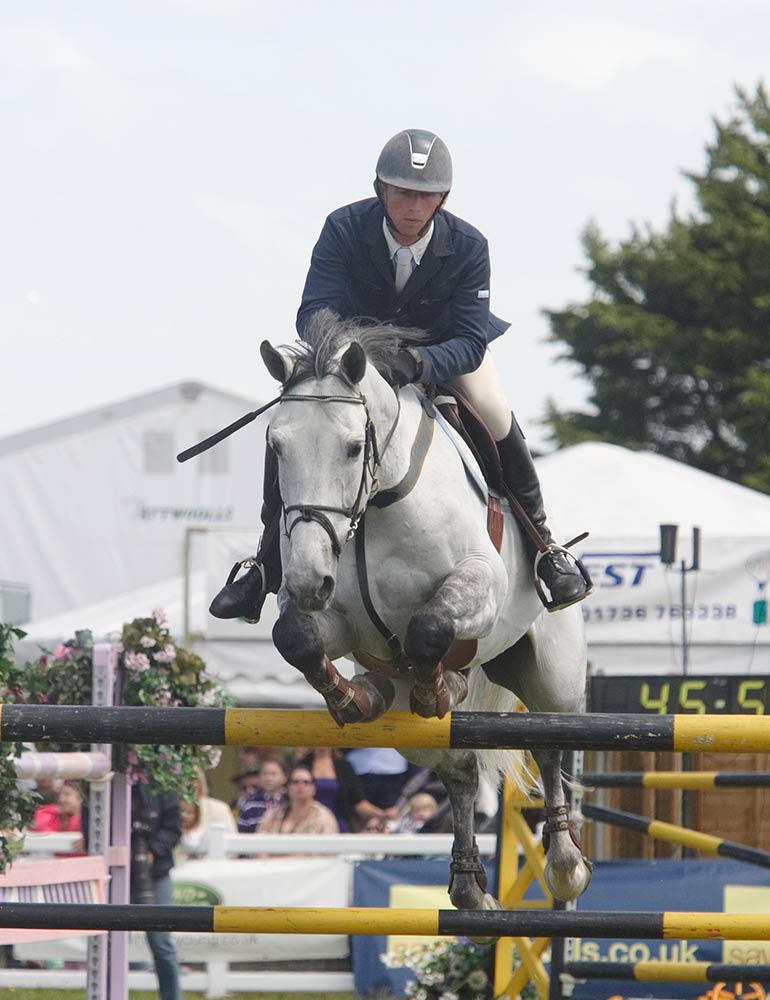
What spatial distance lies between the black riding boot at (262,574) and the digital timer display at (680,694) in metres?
3.44

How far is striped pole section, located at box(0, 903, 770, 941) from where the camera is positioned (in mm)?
3869

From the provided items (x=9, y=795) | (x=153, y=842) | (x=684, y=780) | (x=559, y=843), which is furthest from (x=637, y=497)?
(x=9, y=795)

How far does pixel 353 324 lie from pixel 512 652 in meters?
1.43

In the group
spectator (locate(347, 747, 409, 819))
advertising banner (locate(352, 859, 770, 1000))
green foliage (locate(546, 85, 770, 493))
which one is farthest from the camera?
green foliage (locate(546, 85, 770, 493))

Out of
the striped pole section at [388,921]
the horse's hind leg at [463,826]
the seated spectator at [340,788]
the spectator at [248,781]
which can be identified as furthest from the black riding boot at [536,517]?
the spectator at [248,781]

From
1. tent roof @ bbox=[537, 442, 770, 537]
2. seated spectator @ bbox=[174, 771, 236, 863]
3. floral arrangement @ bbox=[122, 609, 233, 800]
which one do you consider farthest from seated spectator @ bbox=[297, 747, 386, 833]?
floral arrangement @ bbox=[122, 609, 233, 800]

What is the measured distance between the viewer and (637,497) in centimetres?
1134

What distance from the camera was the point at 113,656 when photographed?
20.9 ft

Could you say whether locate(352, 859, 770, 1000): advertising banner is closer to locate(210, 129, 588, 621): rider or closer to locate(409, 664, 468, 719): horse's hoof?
locate(210, 129, 588, 621): rider

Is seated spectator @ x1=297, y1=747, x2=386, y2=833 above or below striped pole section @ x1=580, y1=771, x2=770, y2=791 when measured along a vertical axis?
→ below

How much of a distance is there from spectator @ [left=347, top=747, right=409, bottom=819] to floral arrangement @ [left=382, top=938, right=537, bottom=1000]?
3712 millimetres

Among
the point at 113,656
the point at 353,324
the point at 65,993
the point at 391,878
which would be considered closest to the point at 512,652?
the point at 353,324

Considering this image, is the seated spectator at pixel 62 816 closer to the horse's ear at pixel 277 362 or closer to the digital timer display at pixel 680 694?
the digital timer display at pixel 680 694

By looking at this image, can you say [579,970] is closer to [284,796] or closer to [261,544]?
[261,544]
